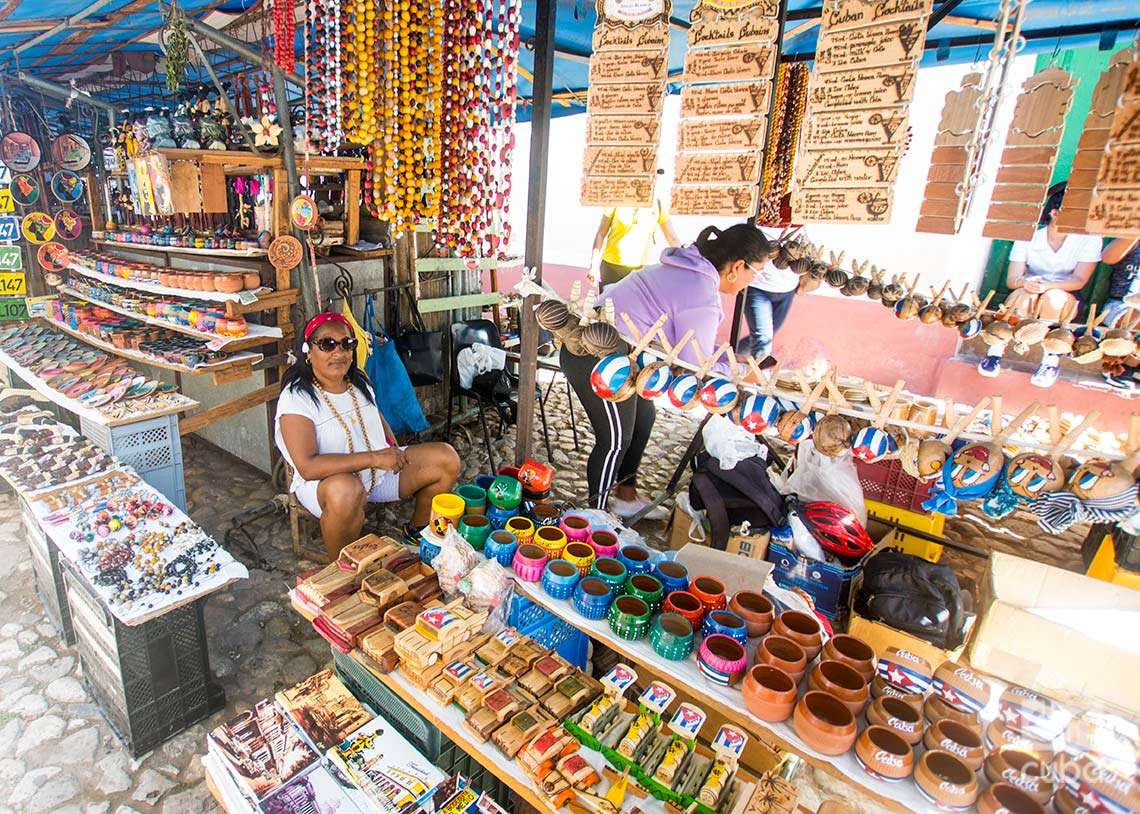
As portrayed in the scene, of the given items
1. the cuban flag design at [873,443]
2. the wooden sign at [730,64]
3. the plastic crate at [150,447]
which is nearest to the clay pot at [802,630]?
the cuban flag design at [873,443]

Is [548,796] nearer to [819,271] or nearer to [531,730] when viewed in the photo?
[531,730]

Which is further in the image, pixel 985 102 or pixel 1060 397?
pixel 1060 397

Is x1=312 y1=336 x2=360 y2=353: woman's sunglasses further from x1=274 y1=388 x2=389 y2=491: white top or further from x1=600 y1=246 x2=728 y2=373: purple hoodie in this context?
x1=600 y1=246 x2=728 y2=373: purple hoodie

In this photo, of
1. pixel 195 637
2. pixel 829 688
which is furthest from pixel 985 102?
pixel 195 637

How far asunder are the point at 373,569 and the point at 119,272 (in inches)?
157

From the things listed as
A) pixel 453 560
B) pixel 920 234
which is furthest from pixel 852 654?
pixel 920 234

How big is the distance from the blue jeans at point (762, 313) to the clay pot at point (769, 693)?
374cm

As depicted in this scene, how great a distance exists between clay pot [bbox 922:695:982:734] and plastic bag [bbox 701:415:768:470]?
1854 mm


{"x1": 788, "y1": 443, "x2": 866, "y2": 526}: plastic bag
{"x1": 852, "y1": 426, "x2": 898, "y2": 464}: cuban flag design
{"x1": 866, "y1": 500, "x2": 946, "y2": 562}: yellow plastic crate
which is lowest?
{"x1": 866, "y1": 500, "x2": 946, "y2": 562}: yellow plastic crate

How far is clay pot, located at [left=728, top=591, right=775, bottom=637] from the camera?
199cm

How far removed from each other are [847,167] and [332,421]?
107 inches

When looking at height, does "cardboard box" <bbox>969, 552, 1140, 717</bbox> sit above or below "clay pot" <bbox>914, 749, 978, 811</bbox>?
below

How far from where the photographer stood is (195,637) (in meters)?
2.59

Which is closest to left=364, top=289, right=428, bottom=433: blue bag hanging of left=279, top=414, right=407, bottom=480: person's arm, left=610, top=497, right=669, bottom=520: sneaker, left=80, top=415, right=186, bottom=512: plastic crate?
left=279, top=414, right=407, bottom=480: person's arm
